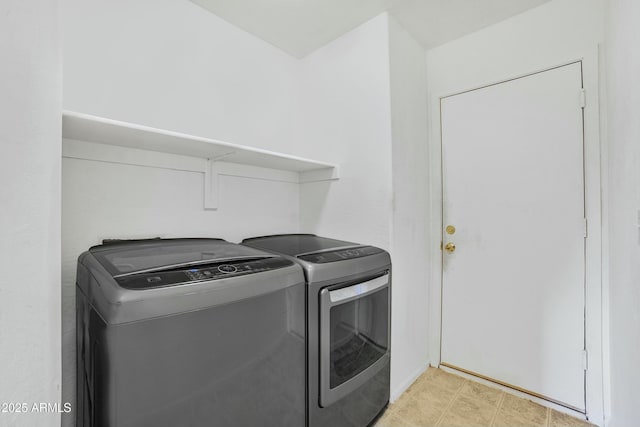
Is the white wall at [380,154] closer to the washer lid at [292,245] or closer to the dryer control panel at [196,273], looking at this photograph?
the washer lid at [292,245]

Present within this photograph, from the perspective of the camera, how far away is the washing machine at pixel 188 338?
2.40 ft

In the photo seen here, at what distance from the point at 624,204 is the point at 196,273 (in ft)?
5.54

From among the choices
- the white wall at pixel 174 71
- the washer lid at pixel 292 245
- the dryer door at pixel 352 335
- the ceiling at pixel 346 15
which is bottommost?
the dryer door at pixel 352 335

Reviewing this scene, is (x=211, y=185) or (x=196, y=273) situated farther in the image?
(x=211, y=185)

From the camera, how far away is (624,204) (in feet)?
3.69

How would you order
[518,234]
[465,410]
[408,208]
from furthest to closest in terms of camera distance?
1. [408,208]
2. [518,234]
3. [465,410]

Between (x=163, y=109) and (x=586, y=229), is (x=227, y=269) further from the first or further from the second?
(x=586, y=229)

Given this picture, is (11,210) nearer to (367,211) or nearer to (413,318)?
(367,211)

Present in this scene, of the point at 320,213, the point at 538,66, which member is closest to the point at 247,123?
the point at 320,213

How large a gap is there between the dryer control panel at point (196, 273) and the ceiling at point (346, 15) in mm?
1577

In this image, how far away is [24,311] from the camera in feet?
1.71

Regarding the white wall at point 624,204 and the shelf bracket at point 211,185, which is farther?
the shelf bracket at point 211,185

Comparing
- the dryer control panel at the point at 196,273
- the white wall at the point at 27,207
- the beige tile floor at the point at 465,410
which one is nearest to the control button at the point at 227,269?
the dryer control panel at the point at 196,273

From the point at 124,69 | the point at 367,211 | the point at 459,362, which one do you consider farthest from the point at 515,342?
the point at 124,69
